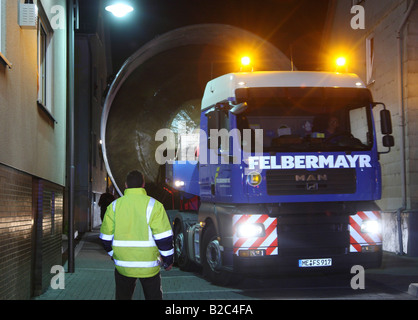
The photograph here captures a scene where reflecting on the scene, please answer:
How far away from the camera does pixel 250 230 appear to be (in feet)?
31.7

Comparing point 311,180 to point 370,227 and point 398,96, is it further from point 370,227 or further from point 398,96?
point 398,96

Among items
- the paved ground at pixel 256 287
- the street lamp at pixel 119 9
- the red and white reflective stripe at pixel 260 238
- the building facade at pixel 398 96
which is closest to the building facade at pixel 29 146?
the paved ground at pixel 256 287

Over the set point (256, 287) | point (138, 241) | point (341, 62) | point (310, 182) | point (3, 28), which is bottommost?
point (256, 287)

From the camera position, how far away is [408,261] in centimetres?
1407

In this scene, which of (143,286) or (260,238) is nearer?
(143,286)

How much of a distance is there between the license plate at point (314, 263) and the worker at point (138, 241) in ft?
12.3

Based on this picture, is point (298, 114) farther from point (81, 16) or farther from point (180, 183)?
point (81, 16)

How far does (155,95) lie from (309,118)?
429 centimetres

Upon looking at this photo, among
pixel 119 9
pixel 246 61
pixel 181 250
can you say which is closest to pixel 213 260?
pixel 181 250

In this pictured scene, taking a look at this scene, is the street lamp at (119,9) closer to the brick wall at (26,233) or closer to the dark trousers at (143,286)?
the brick wall at (26,233)

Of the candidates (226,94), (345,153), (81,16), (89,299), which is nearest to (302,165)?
(345,153)

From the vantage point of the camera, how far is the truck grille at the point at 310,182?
32.2ft

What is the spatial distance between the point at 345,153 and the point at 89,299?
4.20m

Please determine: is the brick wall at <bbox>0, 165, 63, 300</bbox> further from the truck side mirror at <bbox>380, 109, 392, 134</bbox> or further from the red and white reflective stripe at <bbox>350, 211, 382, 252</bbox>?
the truck side mirror at <bbox>380, 109, 392, 134</bbox>
